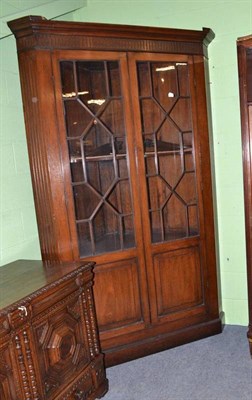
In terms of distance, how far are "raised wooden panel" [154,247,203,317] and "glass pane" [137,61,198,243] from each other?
0.15 meters

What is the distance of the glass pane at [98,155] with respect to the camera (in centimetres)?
231

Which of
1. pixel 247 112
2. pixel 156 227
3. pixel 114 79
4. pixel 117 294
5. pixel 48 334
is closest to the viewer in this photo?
pixel 48 334

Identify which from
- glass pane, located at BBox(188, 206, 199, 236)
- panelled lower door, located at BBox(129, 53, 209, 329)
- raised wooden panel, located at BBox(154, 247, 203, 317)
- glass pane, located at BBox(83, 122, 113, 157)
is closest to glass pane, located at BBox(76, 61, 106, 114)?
glass pane, located at BBox(83, 122, 113, 157)

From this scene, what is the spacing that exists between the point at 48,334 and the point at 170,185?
4.41ft

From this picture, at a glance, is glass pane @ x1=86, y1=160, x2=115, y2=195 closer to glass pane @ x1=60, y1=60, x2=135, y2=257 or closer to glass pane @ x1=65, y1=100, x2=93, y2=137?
glass pane @ x1=60, y1=60, x2=135, y2=257

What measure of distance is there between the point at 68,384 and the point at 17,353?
452 mm

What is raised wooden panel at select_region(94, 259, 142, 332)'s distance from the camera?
246 centimetres

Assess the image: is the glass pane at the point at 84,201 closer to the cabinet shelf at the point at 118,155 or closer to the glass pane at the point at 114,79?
the cabinet shelf at the point at 118,155

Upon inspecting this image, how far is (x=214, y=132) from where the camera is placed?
2844 mm

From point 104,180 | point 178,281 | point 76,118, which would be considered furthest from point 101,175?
point 178,281

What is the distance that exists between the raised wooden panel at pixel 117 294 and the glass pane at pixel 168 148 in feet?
1.05

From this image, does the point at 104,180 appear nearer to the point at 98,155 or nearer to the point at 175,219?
the point at 98,155

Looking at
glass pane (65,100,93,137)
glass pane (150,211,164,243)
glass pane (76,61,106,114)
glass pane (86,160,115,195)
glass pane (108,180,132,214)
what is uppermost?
glass pane (76,61,106,114)

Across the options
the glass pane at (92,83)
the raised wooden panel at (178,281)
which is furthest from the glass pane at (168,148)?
the glass pane at (92,83)
